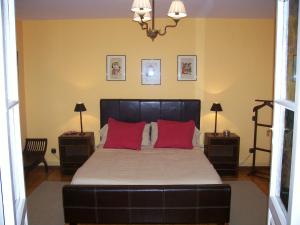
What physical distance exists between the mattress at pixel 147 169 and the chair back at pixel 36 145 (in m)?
1.44

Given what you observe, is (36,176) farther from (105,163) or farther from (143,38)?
(143,38)

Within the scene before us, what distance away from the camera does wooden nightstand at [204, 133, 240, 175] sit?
471 cm

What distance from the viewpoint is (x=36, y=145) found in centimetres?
518

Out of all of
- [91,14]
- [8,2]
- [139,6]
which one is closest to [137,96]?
[91,14]

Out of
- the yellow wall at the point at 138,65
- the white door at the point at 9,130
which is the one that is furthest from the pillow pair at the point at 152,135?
the white door at the point at 9,130

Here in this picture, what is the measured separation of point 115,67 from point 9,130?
12.2 feet

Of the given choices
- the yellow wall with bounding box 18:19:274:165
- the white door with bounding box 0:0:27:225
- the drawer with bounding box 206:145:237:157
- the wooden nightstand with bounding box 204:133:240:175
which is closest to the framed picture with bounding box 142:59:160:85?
the yellow wall with bounding box 18:19:274:165

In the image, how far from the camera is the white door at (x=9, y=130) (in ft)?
3.99

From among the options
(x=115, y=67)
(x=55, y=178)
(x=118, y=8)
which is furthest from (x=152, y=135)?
(x=118, y=8)

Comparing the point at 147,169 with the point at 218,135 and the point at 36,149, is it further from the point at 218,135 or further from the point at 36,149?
the point at 36,149

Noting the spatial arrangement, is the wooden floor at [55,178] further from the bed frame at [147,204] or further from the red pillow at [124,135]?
the bed frame at [147,204]

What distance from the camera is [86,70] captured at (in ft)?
16.6

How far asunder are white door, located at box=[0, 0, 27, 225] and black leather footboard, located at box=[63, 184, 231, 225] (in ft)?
4.65

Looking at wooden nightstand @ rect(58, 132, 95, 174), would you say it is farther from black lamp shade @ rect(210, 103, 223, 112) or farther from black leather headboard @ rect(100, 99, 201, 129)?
black lamp shade @ rect(210, 103, 223, 112)
